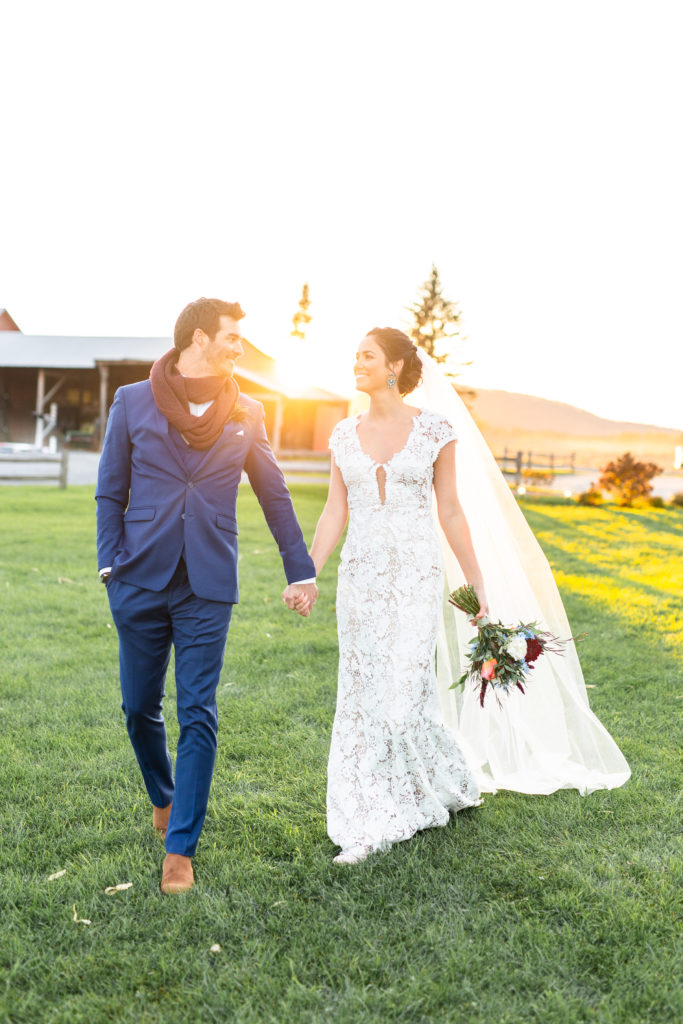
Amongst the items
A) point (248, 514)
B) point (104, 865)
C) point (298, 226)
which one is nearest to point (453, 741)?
point (104, 865)

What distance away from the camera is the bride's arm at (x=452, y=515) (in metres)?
4.11

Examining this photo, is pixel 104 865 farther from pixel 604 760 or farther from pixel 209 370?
pixel 604 760

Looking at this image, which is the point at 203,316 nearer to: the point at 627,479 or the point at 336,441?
the point at 336,441

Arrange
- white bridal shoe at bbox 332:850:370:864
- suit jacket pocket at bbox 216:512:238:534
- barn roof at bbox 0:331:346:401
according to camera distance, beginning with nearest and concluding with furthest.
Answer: suit jacket pocket at bbox 216:512:238:534
white bridal shoe at bbox 332:850:370:864
barn roof at bbox 0:331:346:401

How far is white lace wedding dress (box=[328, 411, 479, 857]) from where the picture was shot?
13.1 feet

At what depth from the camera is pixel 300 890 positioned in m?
3.51

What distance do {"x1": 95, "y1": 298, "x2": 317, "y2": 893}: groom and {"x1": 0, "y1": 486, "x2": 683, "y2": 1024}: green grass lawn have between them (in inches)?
16.2

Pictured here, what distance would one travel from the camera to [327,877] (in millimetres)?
3609

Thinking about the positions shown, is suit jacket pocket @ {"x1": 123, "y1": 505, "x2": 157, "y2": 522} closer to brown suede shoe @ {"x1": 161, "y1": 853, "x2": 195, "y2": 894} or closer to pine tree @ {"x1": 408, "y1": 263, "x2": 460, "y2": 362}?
brown suede shoe @ {"x1": 161, "y1": 853, "x2": 195, "y2": 894}

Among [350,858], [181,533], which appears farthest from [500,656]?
[181,533]

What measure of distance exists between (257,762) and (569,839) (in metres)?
1.83

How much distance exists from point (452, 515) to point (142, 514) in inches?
61.0

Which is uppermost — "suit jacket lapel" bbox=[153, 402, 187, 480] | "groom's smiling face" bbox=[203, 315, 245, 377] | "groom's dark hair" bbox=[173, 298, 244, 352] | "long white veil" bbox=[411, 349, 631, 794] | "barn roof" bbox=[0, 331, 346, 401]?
"barn roof" bbox=[0, 331, 346, 401]

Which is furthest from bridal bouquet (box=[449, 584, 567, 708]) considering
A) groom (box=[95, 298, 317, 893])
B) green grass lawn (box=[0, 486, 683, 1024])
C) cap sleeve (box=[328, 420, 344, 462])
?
groom (box=[95, 298, 317, 893])
